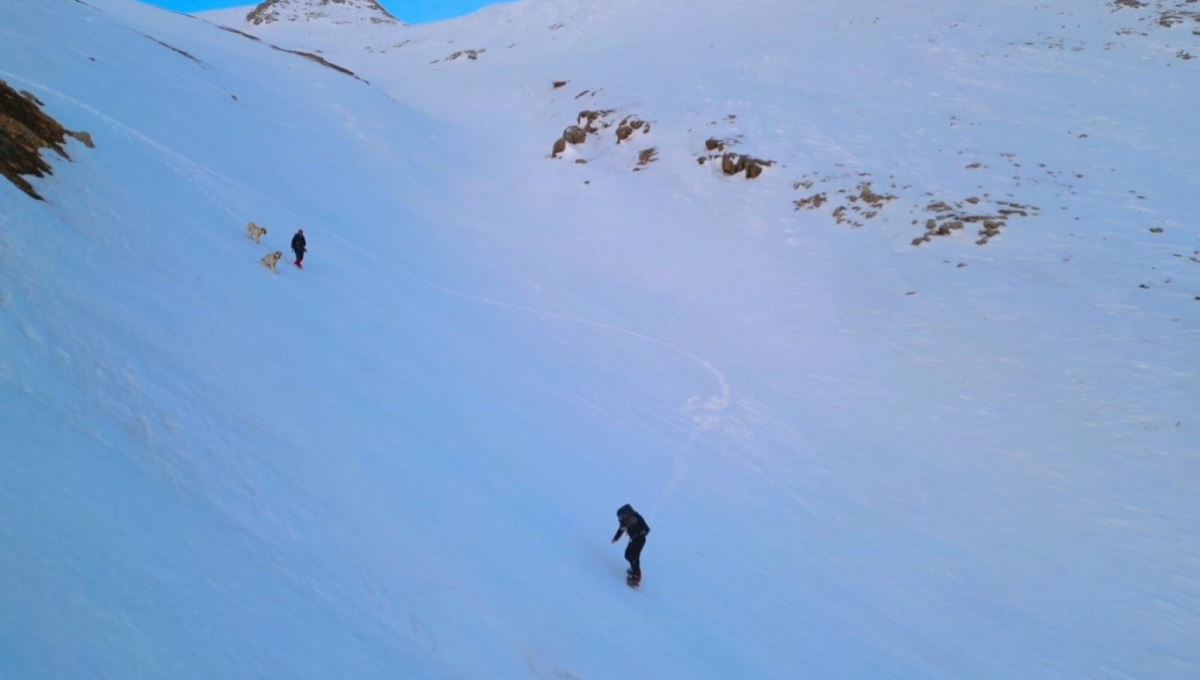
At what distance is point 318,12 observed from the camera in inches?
3322

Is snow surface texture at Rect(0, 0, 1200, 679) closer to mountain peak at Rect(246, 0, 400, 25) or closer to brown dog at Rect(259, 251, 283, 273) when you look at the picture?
brown dog at Rect(259, 251, 283, 273)

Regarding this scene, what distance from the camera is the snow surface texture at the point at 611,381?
530 centimetres

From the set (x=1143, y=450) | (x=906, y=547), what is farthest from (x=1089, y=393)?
(x=906, y=547)

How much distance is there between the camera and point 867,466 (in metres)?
13.9

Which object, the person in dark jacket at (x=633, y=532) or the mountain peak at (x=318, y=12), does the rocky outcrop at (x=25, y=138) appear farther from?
the mountain peak at (x=318, y=12)

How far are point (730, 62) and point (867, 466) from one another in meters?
32.4

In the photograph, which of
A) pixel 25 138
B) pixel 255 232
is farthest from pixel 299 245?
pixel 25 138

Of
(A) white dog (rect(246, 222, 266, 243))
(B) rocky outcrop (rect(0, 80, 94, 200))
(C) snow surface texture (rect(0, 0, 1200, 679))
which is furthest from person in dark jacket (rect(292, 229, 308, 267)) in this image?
(B) rocky outcrop (rect(0, 80, 94, 200))

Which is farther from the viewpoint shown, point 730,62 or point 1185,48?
point 730,62

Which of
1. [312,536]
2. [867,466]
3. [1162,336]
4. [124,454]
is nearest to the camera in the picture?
[124,454]

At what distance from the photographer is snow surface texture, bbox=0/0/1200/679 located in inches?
209

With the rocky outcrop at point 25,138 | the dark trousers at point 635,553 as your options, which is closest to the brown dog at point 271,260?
the rocky outcrop at point 25,138

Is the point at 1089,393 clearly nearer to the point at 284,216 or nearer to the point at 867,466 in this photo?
the point at 867,466

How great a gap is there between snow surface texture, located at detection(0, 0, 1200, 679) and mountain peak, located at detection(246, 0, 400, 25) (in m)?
56.8
